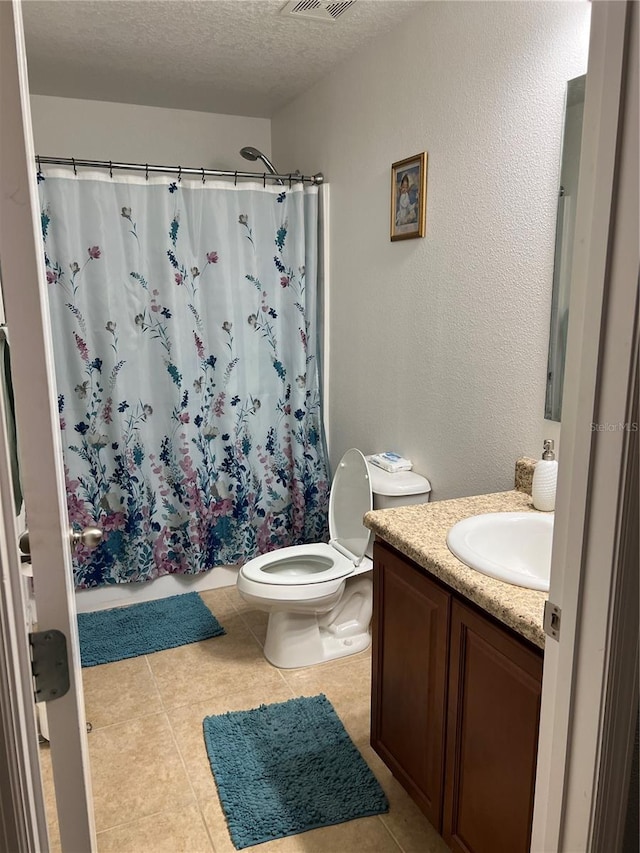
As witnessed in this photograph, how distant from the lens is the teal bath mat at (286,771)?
1776 millimetres

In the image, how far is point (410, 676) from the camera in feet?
5.39

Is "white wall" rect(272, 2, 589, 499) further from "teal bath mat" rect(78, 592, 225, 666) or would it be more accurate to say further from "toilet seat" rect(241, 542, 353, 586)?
"teal bath mat" rect(78, 592, 225, 666)

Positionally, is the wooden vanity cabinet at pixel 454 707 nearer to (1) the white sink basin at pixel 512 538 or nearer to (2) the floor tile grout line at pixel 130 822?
(1) the white sink basin at pixel 512 538

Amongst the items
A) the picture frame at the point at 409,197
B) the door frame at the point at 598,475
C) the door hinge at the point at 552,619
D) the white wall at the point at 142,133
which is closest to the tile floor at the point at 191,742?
the door frame at the point at 598,475

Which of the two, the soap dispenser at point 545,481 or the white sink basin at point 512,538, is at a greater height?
the soap dispenser at point 545,481

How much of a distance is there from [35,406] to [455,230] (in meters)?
1.78

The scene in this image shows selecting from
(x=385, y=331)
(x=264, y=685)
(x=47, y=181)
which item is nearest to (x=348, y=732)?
(x=264, y=685)

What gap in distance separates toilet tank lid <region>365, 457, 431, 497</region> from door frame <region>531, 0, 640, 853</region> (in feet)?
4.90

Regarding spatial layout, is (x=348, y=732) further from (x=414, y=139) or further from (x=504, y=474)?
(x=414, y=139)

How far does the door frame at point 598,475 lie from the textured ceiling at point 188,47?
1817 mm

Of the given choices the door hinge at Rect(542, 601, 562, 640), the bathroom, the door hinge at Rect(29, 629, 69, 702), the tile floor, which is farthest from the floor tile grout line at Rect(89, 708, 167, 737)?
the door hinge at Rect(542, 601, 562, 640)

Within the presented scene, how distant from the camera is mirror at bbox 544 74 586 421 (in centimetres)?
171

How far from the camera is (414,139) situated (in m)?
2.36

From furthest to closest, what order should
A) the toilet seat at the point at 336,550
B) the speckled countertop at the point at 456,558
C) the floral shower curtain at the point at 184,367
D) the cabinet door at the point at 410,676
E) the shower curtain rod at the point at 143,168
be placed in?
the floral shower curtain at the point at 184,367, the shower curtain rod at the point at 143,168, the toilet seat at the point at 336,550, the cabinet door at the point at 410,676, the speckled countertop at the point at 456,558
